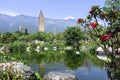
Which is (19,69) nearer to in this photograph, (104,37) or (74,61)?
(104,37)

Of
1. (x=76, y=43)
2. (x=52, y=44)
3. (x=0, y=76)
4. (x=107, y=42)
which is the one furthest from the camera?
(x=52, y=44)

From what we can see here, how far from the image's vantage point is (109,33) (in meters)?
13.6

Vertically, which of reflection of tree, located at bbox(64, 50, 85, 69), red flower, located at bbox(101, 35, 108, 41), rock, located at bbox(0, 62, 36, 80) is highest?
red flower, located at bbox(101, 35, 108, 41)

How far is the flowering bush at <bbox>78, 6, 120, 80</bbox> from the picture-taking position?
1348 cm

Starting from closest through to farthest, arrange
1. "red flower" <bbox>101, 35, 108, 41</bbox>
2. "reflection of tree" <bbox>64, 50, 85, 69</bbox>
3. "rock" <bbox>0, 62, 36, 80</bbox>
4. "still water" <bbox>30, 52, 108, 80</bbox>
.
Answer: "red flower" <bbox>101, 35, 108, 41</bbox> < "rock" <bbox>0, 62, 36, 80</bbox> < "still water" <bbox>30, 52, 108, 80</bbox> < "reflection of tree" <bbox>64, 50, 85, 69</bbox>

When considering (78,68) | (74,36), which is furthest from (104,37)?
(74,36)

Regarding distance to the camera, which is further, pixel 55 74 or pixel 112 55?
pixel 55 74

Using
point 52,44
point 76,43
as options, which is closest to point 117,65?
point 76,43

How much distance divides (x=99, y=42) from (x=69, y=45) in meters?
93.3

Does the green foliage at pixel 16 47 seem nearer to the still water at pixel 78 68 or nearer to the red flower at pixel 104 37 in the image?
the still water at pixel 78 68

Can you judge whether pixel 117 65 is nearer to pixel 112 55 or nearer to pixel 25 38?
pixel 112 55

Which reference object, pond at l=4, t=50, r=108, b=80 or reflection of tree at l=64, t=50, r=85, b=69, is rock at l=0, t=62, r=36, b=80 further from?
reflection of tree at l=64, t=50, r=85, b=69

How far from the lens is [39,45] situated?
106938mm

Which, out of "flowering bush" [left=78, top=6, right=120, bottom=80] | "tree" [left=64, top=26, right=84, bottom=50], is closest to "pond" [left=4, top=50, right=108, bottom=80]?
"flowering bush" [left=78, top=6, right=120, bottom=80]
